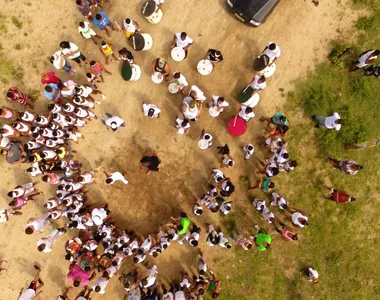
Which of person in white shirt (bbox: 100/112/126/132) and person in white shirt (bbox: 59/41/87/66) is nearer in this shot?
person in white shirt (bbox: 59/41/87/66)

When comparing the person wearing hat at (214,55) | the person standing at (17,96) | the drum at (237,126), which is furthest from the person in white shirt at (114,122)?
the drum at (237,126)

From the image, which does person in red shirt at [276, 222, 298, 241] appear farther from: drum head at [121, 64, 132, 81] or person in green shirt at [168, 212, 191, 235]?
drum head at [121, 64, 132, 81]

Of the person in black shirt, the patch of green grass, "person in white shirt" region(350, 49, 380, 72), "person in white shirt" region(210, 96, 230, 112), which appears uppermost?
"person in white shirt" region(350, 49, 380, 72)

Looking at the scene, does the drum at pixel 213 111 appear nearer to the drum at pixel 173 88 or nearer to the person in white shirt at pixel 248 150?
the drum at pixel 173 88

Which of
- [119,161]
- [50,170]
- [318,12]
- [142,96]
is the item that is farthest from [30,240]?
[318,12]

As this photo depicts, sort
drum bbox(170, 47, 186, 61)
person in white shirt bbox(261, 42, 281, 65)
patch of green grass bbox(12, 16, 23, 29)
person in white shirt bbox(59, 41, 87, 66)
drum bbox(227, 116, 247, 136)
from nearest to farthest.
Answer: person in white shirt bbox(59, 41, 87, 66)
person in white shirt bbox(261, 42, 281, 65)
drum bbox(227, 116, 247, 136)
drum bbox(170, 47, 186, 61)
patch of green grass bbox(12, 16, 23, 29)

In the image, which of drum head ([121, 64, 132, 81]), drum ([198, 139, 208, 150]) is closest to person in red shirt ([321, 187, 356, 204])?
drum ([198, 139, 208, 150])

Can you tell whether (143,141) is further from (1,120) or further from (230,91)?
(1,120)

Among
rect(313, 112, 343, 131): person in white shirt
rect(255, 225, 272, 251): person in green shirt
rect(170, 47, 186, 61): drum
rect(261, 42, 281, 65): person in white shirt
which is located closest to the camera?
rect(261, 42, 281, 65): person in white shirt
